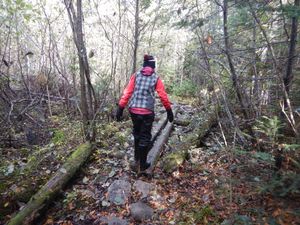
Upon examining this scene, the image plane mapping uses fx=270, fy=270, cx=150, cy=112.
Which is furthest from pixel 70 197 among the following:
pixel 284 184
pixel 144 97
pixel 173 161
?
pixel 284 184

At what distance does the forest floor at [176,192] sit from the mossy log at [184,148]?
0.14 m

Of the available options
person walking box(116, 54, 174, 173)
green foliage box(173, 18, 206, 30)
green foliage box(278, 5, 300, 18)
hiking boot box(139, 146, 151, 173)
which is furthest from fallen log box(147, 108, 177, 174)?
green foliage box(278, 5, 300, 18)

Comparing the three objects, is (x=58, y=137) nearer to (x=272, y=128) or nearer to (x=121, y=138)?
(x=121, y=138)

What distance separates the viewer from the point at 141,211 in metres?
4.49

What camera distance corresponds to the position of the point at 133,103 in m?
5.47

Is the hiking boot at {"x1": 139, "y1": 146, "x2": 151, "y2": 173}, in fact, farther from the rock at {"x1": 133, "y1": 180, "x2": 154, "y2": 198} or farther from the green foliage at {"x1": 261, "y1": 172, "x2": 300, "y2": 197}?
the green foliage at {"x1": 261, "y1": 172, "x2": 300, "y2": 197}

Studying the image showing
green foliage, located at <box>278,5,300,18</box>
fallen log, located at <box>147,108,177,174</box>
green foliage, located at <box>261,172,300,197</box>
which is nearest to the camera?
green foliage, located at <box>261,172,300,197</box>

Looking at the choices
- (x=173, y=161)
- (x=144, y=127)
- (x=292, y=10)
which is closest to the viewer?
(x=292, y=10)

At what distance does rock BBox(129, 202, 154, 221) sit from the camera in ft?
14.4

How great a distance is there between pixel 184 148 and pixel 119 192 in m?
2.03

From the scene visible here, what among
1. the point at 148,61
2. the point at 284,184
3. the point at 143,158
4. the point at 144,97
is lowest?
the point at 143,158

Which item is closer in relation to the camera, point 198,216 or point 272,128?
point 272,128

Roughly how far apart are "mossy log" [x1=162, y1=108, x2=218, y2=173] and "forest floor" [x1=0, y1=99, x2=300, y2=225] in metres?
0.14

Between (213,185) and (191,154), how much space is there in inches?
58.6
